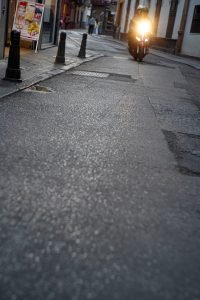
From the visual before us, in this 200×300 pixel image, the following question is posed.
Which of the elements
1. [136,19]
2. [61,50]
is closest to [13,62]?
[61,50]

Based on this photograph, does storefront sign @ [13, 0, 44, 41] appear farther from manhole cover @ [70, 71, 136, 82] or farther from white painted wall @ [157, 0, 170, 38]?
white painted wall @ [157, 0, 170, 38]

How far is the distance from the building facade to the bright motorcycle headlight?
832cm

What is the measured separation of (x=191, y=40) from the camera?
82.8ft

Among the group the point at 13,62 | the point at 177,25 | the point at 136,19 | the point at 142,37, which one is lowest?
the point at 13,62

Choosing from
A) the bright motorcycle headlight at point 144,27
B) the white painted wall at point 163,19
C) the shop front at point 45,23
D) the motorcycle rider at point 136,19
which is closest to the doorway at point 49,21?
the shop front at point 45,23

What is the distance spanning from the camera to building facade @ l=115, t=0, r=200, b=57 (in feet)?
82.1

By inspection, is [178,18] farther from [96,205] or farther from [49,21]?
[96,205]

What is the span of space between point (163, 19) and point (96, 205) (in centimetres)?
3038

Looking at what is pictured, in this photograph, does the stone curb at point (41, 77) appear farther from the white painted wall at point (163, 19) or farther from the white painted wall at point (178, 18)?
the white painted wall at point (163, 19)

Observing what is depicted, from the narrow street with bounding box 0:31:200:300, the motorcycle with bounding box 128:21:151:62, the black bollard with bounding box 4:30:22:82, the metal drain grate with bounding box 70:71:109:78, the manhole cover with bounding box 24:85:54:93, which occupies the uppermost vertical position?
the motorcycle with bounding box 128:21:151:62

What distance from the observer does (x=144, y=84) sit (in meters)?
10.4

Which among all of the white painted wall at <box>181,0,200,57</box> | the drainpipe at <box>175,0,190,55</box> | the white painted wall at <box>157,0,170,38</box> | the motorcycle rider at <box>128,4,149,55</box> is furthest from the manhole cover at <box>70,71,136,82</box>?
the white painted wall at <box>157,0,170,38</box>

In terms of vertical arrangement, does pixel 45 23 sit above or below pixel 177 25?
below

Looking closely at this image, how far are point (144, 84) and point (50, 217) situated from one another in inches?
318
